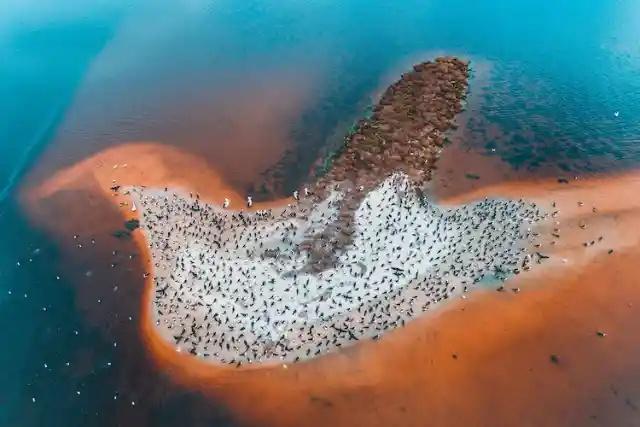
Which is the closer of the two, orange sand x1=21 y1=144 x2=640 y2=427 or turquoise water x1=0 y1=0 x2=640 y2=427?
orange sand x1=21 y1=144 x2=640 y2=427

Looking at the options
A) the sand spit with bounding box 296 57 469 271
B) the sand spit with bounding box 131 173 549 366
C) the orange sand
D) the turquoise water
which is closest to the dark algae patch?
the sand spit with bounding box 131 173 549 366

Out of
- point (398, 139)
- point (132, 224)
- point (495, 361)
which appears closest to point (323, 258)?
point (495, 361)

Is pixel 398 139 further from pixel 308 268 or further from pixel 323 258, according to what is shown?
pixel 308 268

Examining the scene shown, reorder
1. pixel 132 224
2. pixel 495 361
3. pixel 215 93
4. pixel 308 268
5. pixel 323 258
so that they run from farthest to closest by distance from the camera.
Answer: pixel 215 93 → pixel 132 224 → pixel 323 258 → pixel 308 268 → pixel 495 361

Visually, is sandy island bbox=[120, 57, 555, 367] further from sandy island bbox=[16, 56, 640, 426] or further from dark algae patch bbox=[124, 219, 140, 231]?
sandy island bbox=[16, 56, 640, 426]

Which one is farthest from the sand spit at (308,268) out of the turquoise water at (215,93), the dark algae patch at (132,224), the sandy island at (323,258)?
the turquoise water at (215,93)

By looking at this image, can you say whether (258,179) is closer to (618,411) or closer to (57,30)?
(618,411)
